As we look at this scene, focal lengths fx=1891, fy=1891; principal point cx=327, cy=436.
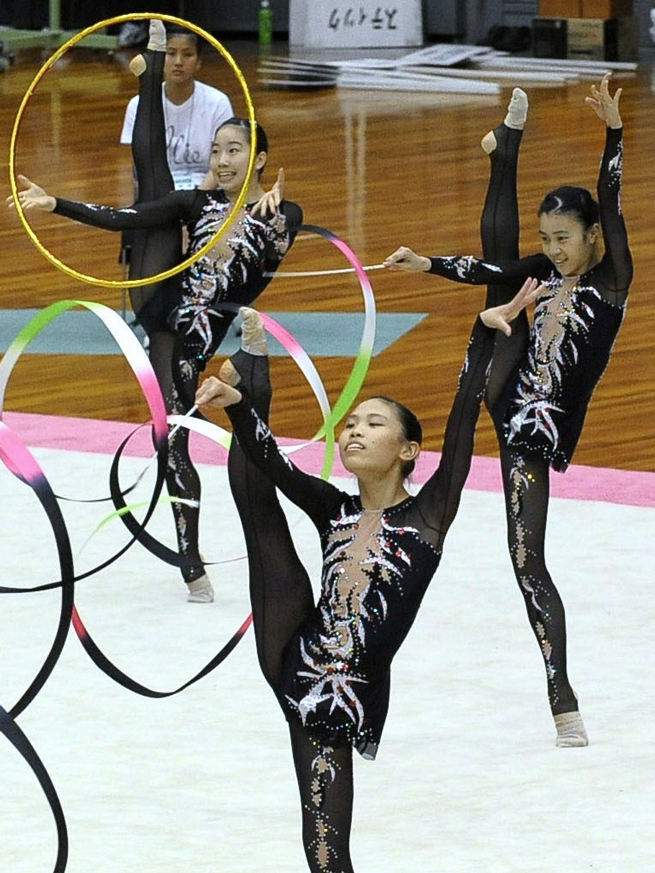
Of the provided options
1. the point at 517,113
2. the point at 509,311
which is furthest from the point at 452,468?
the point at 517,113

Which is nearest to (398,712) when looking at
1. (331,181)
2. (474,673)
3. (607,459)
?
(474,673)

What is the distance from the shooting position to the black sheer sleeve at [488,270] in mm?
3871

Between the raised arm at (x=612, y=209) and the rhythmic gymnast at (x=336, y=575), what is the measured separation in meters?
0.79

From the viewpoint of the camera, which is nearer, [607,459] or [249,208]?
[249,208]

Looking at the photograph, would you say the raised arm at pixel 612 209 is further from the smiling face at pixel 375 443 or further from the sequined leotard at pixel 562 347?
the smiling face at pixel 375 443

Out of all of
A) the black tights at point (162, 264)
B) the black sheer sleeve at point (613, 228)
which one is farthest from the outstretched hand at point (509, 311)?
the black tights at point (162, 264)

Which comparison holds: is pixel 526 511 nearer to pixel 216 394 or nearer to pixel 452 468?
pixel 452 468

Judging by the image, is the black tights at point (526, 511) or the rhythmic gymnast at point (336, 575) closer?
the rhythmic gymnast at point (336, 575)

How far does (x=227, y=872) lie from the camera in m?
3.27

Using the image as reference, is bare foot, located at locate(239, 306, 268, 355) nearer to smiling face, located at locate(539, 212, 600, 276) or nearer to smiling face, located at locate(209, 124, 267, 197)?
smiling face, located at locate(539, 212, 600, 276)

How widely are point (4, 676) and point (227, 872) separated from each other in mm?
1124

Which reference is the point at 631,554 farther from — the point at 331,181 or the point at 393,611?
the point at 331,181

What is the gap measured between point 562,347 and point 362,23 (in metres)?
11.4

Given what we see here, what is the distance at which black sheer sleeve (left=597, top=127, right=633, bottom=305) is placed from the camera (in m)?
3.78
